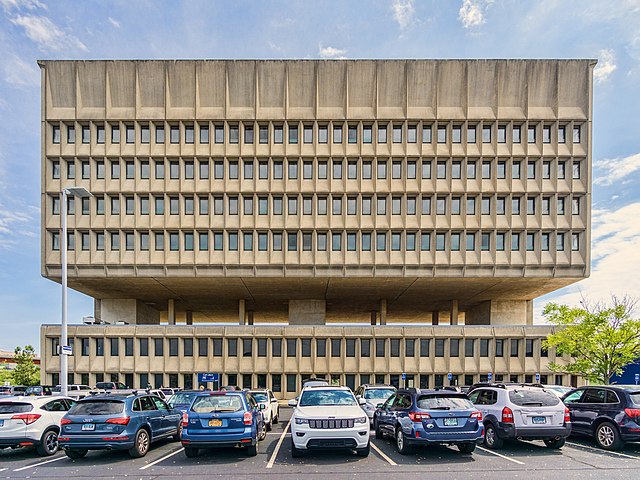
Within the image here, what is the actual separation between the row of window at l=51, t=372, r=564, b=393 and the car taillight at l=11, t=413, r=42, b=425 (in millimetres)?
24184

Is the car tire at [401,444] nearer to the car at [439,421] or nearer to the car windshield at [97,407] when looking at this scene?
the car at [439,421]

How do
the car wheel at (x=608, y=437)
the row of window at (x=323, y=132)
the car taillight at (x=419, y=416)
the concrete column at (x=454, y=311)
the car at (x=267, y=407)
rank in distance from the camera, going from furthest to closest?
the concrete column at (x=454, y=311) → the row of window at (x=323, y=132) → the car at (x=267, y=407) → the car wheel at (x=608, y=437) → the car taillight at (x=419, y=416)

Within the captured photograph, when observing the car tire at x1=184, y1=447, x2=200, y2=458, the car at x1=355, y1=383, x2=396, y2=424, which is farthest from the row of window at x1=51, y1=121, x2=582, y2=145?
the car tire at x1=184, y1=447, x2=200, y2=458

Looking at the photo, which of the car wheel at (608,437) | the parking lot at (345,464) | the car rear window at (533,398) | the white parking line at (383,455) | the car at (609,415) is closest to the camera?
the parking lot at (345,464)

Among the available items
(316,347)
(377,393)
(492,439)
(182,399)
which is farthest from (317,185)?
(492,439)

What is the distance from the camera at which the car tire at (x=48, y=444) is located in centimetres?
1156

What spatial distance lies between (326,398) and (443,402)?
2.96 m

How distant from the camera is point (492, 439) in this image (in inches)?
473

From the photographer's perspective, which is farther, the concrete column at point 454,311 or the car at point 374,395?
the concrete column at point 454,311

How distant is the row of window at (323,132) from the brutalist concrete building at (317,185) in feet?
0.39

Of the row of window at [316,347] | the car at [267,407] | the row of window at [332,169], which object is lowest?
the row of window at [316,347]

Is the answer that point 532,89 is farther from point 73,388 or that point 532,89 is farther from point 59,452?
point 73,388

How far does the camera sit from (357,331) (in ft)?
115

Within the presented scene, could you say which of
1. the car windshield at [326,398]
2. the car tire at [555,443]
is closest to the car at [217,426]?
the car windshield at [326,398]
